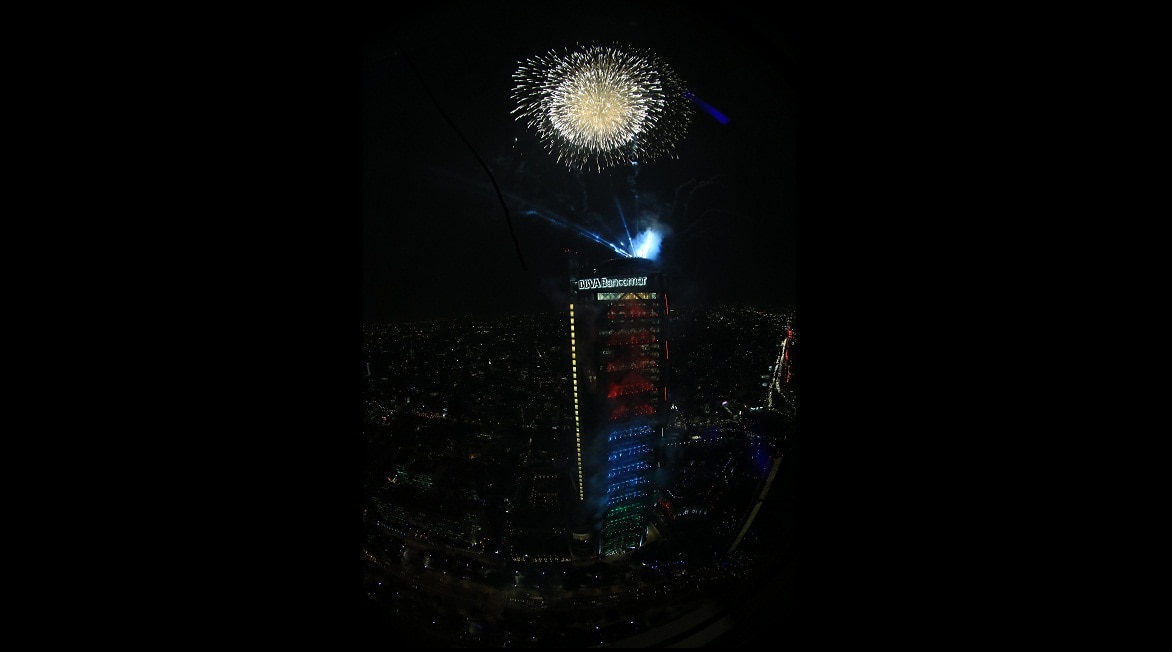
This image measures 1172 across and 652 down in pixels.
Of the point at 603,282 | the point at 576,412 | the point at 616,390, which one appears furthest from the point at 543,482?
the point at 603,282

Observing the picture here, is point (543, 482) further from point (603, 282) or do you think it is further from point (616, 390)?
point (603, 282)

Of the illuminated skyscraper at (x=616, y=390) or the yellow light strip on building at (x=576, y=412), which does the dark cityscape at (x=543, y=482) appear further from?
the illuminated skyscraper at (x=616, y=390)

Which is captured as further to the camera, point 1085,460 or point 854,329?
point 854,329

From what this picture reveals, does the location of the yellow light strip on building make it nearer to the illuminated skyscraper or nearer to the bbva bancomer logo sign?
the illuminated skyscraper

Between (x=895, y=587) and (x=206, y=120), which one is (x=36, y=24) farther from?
(x=895, y=587)

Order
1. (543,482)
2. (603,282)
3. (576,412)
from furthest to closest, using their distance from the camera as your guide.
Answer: (543,482), (576,412), (603,282)

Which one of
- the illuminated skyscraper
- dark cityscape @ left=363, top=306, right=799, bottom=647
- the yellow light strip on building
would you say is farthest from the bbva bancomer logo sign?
the yellow light strip on building

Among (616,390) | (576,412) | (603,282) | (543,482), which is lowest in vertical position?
(543,482)

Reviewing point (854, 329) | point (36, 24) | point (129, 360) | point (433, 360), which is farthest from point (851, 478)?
point (433, 360)
